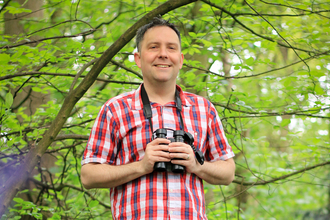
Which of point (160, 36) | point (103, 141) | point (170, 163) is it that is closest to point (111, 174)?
point (103, 141)

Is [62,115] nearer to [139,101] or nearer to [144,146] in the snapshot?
[139,101]

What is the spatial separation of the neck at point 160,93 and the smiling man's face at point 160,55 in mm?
40

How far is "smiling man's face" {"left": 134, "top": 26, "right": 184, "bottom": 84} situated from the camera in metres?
1.81

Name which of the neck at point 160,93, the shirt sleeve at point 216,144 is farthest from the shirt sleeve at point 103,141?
the shirt sleeve at point 216,144

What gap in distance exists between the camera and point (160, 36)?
1864mm

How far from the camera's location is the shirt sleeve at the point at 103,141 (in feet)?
5.42

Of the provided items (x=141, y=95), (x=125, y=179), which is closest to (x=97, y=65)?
(x=141, y=95)

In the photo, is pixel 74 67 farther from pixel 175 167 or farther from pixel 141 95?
pixel 175 167

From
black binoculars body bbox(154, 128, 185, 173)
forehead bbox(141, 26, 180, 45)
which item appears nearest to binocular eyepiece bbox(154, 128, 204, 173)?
black binoculars body bbox(154, 128, 185, 173)

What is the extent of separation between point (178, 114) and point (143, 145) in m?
0.30

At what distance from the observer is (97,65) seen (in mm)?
2268

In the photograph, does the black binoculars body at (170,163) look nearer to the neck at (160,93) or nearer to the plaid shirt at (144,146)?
the plaid shirt at (144,146)

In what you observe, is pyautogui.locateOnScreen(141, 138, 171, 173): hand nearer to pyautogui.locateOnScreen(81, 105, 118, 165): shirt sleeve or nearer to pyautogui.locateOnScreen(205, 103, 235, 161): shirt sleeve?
pyautogui.locateOnScreen(81, 105, 118, 165): shirt sleeve

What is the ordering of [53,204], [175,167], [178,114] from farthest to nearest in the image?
[53,204] → [178,114] → [175,167]
